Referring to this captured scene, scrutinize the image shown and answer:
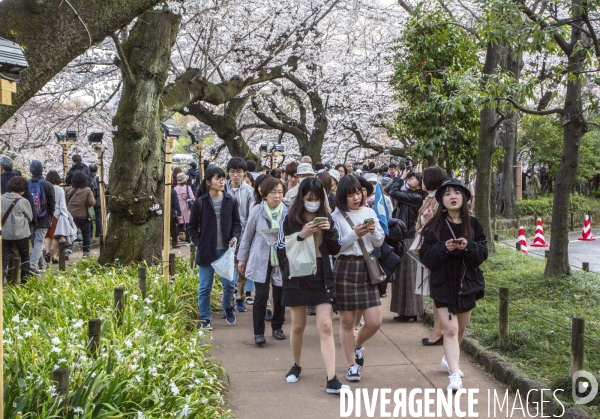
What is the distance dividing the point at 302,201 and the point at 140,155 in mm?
5145

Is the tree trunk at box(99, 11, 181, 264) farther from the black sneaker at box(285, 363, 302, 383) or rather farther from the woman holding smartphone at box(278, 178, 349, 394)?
the woman holding smartphone at box(278, 178, 349, 394)

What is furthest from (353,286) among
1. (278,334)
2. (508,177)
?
(508,177)

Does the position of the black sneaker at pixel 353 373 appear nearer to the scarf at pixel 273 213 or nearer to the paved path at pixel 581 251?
the scarf at pixel 273 213

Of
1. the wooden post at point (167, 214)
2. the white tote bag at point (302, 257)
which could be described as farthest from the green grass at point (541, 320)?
the wooden post at point (167, 214)

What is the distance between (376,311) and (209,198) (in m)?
2.84

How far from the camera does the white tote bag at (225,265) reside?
25.1ft

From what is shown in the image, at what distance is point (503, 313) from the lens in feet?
21.6

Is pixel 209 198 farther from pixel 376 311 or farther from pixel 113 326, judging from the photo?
pixel 376 311

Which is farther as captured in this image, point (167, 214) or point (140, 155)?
point (140, 155)

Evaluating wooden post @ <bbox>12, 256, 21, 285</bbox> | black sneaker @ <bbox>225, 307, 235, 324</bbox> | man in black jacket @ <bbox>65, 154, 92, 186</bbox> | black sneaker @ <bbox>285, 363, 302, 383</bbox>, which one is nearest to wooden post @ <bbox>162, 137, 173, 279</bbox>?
black sneaker @ <bbox>225, 307, 235, 324</bbox>

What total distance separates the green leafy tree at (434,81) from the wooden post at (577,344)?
25.0 feet

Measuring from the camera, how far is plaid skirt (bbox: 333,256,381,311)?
575 centimetres

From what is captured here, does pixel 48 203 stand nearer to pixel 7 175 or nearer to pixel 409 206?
pixel 7 175

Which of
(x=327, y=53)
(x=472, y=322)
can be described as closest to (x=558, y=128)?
(x=327, y=53)
